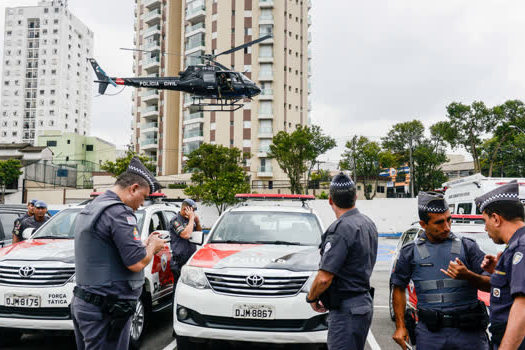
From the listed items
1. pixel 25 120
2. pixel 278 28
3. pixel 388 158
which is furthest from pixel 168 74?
pixel 25 120

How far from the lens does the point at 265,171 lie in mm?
56281

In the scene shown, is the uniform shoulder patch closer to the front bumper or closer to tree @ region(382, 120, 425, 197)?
the front bumper

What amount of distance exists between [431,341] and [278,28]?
59766 mm

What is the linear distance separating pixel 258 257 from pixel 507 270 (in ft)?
9.36

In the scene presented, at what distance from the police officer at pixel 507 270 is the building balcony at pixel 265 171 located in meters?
53.3

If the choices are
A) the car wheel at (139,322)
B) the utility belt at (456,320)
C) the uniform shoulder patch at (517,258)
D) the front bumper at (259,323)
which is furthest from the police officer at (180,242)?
the uniform shoulder patch at (517,258)

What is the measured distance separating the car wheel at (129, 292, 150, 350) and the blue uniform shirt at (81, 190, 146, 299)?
6.92 feet

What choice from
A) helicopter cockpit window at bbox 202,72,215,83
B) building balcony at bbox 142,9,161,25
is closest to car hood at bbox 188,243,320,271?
helicopter cockpit window at bbox 202,72,215,83

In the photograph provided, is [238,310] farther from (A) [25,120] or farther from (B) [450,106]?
(A) [25,120]

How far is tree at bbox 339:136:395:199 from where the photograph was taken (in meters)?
46.3

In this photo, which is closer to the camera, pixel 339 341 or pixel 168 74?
pixel 339 341

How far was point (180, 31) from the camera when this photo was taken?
2598 inches

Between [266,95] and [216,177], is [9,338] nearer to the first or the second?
[216,177]

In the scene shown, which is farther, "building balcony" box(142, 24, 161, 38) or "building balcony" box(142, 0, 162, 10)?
"building balcony" box(142, 0, 162, 10)
